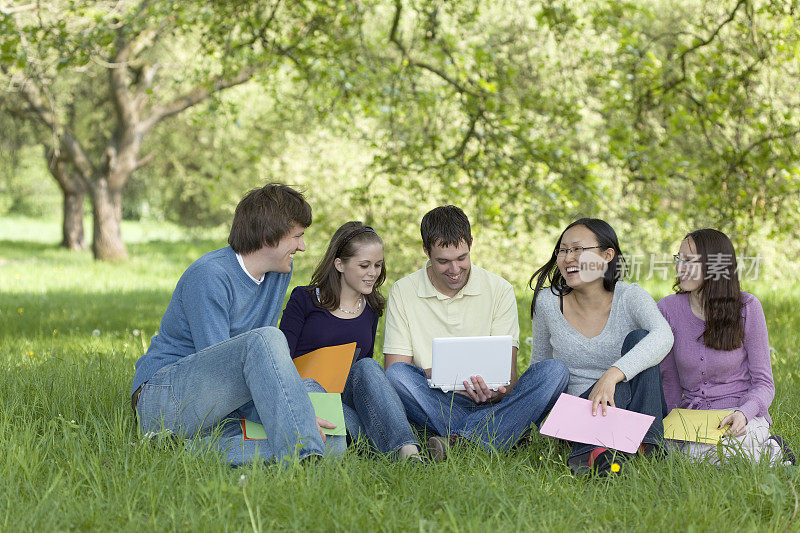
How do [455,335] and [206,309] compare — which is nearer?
[206,309]

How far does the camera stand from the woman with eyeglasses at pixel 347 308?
12.7 ft

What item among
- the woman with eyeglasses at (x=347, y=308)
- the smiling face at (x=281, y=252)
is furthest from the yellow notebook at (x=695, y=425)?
the smiling face at (x=281, y=252)

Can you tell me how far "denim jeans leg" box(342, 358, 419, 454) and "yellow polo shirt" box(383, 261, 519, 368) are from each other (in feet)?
1.07

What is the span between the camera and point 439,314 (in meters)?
4.12

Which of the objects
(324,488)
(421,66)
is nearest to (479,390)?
(324,488)

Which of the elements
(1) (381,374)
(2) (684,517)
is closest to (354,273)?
(1) (381,374)

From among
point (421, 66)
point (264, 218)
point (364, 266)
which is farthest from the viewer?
point (421, 66)

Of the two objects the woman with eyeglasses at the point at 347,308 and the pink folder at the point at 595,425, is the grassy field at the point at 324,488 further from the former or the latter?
the woman with eyeglasses at the point at 347,308

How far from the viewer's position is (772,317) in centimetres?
751

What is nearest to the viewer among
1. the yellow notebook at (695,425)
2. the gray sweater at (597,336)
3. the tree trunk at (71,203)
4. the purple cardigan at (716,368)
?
the yellow notebook at (695,425)

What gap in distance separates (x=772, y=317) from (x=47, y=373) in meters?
6.36

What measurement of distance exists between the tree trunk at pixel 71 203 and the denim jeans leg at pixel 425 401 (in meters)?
15.9

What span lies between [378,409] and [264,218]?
105cm

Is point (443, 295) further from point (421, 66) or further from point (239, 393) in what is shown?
point (421, 66)
